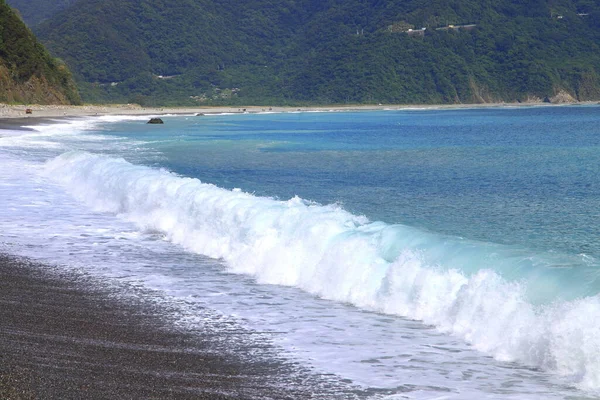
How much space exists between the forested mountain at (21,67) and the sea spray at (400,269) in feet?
240

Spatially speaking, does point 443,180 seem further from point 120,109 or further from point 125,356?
point 120,109

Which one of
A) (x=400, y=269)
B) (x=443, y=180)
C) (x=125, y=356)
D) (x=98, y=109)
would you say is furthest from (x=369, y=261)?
(x=98, y=109)

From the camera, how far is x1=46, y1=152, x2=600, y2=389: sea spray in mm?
7945

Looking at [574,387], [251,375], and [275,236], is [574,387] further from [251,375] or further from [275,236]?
[275,236]

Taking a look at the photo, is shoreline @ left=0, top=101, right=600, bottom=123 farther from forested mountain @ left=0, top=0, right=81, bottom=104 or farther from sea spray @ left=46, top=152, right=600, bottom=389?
sea spray @ left=46, top=152, right=600, bottom=389

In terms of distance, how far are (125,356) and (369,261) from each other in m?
4.49

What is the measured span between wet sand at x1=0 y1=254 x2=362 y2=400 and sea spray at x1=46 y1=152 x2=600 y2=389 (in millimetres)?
2143

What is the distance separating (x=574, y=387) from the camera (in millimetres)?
7078

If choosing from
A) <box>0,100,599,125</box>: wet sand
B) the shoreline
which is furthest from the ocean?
<box>0,100,599,125</box>: wet sand

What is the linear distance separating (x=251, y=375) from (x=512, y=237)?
8299 millimetres

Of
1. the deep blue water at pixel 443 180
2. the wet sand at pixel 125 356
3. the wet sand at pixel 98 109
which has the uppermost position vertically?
the wet sand at pixel 98 109

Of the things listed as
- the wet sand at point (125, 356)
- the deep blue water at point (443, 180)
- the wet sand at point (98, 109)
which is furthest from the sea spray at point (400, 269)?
the wet sand at point (98, 109)

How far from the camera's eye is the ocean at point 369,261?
25.3ft

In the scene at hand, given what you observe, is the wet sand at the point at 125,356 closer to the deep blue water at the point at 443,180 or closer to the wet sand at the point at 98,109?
the deep blue water at the point at 443,180
